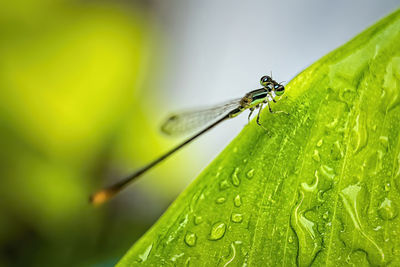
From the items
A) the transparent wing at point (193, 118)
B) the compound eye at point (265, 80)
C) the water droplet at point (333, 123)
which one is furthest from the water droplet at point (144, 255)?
the transparent wing at point (193, 118)

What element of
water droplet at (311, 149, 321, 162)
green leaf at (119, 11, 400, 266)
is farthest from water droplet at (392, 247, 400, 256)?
water droplet at (311, 149, 321, 162)

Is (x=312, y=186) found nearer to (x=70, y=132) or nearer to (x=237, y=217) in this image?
(x=237, y=217)

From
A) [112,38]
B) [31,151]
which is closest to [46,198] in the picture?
[31,151]

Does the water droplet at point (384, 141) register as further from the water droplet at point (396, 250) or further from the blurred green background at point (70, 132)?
the blurred green background at point (70, 132)

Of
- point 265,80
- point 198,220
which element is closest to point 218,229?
point 198,220

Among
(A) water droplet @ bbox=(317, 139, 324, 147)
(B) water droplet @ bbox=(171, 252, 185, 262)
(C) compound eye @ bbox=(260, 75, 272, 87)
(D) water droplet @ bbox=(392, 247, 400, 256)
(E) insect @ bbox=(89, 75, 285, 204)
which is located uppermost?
(E) insect @ bbox=(89, 75, 285, 204)

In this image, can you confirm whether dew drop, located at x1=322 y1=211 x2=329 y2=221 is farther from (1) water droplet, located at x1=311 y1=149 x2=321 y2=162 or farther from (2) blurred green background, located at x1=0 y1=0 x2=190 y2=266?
(2) blurred green background, located at x1=0 y1=0 x2=190 y2=266
